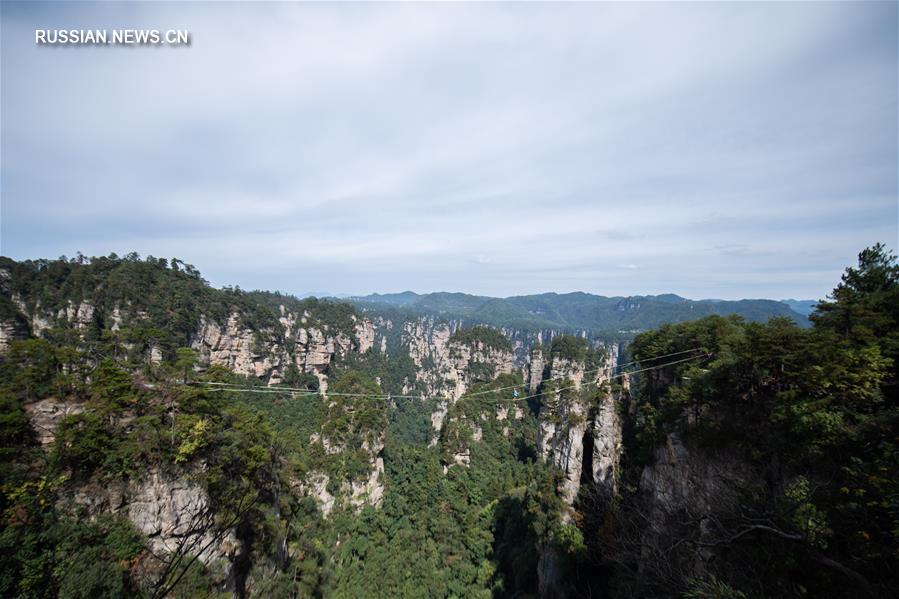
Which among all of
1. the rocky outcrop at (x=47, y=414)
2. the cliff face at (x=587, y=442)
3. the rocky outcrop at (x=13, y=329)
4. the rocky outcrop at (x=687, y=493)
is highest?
the rocky outcrop at (x=13, y=329)

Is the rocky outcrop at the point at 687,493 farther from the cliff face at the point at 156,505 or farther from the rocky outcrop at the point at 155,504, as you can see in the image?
the cliff face at the point at 156,505

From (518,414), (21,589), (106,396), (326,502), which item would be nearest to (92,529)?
(21,589)

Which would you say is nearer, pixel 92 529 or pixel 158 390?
pixel 92 529

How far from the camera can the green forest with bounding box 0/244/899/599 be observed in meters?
6.45

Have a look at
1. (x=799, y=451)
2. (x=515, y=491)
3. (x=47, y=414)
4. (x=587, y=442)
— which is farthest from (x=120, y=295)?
(x=799, y=451)

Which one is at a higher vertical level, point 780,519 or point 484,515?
point 780,519

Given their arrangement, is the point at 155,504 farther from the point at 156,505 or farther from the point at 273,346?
the point at 273,346

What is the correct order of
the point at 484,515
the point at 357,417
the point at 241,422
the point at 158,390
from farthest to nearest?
1. the point at 357,417
2. the point at 484,515
3. the point at 241,422
4. the point at 158,390

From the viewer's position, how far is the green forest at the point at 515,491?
6.45 m

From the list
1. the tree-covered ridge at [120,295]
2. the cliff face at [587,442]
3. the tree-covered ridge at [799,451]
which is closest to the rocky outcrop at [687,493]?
the tree-covered ridge at [799,451]

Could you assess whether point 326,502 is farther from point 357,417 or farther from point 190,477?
point 190,477

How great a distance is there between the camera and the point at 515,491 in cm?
3303

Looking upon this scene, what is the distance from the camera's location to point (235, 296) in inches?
2092

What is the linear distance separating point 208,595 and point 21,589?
4.97 m
